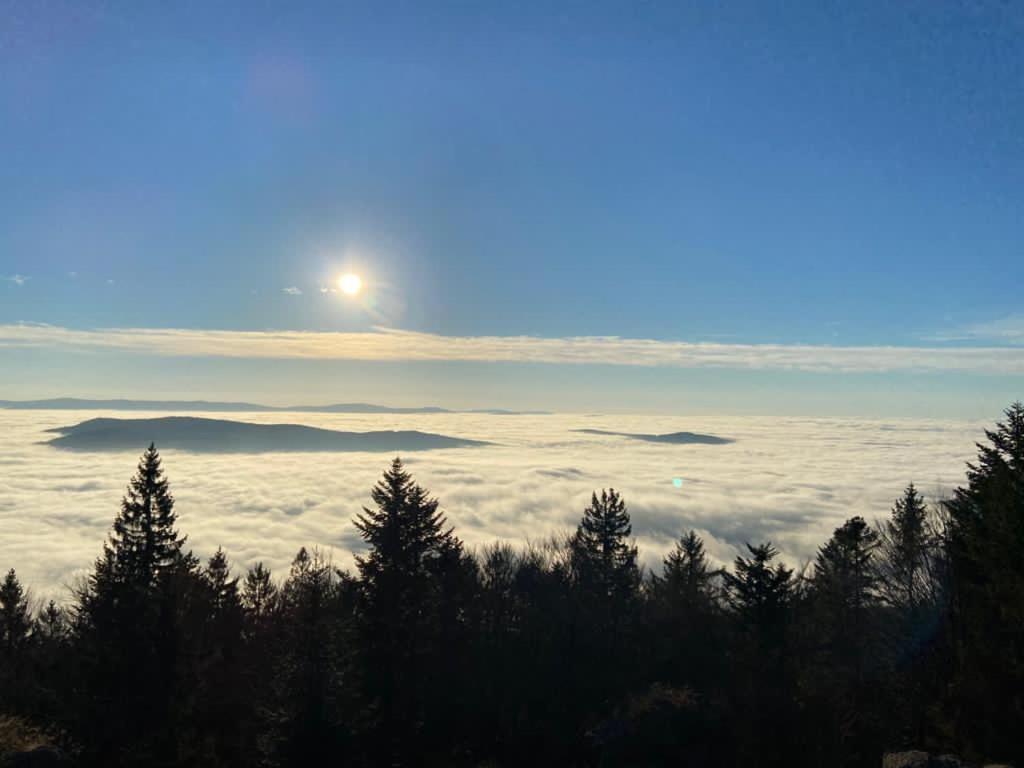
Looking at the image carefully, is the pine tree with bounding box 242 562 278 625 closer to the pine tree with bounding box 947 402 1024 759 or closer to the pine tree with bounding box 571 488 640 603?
the pine tree with bounding box 571 488 640 603

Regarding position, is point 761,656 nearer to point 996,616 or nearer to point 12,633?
point 996,616

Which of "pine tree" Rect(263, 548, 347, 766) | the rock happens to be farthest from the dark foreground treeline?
the rock

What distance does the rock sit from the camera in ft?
56.3

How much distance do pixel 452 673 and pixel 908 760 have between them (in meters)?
30.0

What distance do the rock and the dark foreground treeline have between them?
3.25 m

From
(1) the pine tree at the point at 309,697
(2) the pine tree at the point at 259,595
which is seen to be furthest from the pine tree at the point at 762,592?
(2) the pine tree at the point at 259,595

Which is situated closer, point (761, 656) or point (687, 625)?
point (761, 656)

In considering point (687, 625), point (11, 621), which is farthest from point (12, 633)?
point (687, 625)

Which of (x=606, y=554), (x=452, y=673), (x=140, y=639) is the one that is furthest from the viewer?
(x=606, y=554)

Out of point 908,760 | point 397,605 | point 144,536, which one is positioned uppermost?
point 144,536

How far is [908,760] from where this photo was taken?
686 inches

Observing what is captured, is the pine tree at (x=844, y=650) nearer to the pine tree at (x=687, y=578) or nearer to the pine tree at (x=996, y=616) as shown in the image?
the pine tree at (x=996, y=616)

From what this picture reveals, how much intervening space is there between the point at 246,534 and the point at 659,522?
112107 millimetres

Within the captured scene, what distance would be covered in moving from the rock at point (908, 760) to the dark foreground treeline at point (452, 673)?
10.7 feet
